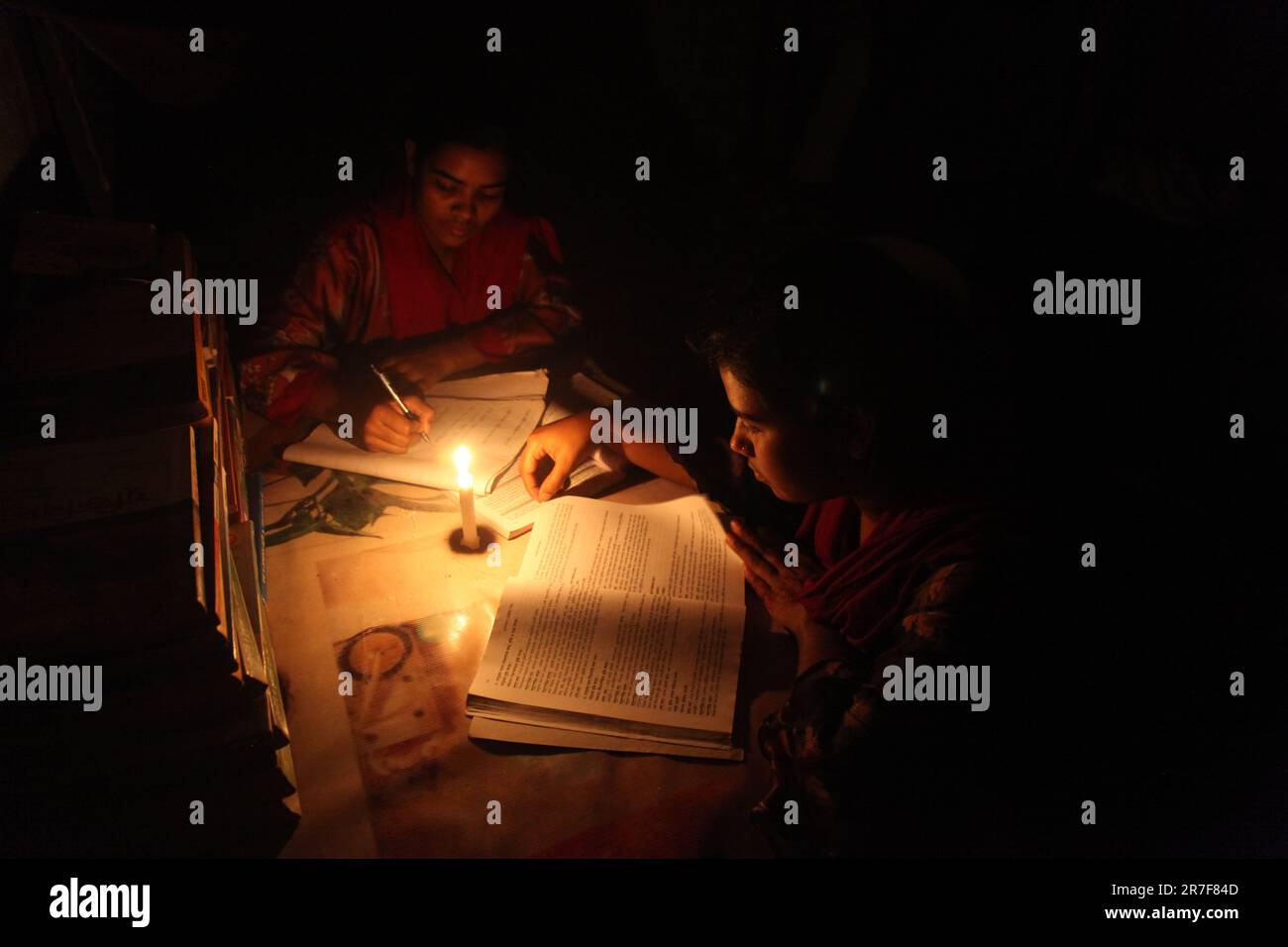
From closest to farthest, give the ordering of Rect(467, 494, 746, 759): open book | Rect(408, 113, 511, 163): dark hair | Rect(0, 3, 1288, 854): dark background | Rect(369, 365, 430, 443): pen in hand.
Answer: Rect(467, 494, 746, 759): open book, Rect(0, 3, 1288, 854): dark background, Rect(408, 113, 511, 163): dark hair, Rect(369, 365, 430, 443): pen in hand

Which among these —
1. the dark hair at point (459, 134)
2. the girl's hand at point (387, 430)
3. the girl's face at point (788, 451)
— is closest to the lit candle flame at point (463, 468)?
the girl's hand at point (387, 430)

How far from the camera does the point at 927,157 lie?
86.6 inches

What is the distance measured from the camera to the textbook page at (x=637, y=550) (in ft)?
3.95

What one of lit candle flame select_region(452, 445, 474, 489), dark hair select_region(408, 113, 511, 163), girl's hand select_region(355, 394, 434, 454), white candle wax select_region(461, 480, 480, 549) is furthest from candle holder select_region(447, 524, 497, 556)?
dark hair select_region(408, 113, 511, 163)

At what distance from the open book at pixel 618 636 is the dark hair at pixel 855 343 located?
0.36 meters

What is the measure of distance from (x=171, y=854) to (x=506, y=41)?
1.36 metres

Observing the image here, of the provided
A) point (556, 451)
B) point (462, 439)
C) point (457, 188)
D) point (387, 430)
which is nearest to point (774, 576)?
point (556, 451)

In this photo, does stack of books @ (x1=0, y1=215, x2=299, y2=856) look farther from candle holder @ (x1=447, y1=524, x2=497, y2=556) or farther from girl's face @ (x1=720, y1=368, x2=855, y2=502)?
girl's face @ (x1=720, y1=368, x2=855, y2=502)

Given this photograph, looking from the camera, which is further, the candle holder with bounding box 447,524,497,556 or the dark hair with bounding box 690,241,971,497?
the candle holder with bounding box 447,524,497,556

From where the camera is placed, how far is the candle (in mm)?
1238

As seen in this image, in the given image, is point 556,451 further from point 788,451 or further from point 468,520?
point 788,451

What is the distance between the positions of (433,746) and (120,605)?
44 cm

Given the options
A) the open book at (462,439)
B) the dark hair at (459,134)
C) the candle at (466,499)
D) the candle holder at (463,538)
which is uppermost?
the dark hair at (459,134)

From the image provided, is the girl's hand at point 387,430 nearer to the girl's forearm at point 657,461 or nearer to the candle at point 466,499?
the candle at point 466,499
